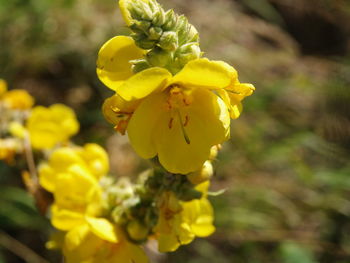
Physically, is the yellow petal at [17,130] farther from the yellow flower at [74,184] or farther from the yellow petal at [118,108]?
the yellow petal at [118,108]

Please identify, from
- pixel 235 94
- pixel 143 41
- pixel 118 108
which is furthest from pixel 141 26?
pixel 235 94

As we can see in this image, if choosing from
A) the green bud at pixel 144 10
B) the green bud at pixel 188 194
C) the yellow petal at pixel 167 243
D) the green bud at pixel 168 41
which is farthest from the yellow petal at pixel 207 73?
the yellow petal at pixel 167 243

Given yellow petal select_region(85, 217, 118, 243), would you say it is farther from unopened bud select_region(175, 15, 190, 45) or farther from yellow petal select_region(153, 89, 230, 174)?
unopened bud select_region(175, 15, 190, 45)

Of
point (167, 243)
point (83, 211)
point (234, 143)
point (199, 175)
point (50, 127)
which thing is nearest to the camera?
point (199, 175)

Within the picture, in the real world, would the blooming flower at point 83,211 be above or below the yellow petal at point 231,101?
below

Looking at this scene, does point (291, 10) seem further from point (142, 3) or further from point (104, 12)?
point (142, 3)

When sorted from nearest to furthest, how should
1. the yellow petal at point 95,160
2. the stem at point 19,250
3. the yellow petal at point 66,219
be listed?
the yellow petal at point 66,219 < the yellow petal at point 95,160 < the stem at point 19,250

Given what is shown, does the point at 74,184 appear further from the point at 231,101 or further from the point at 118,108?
the point at 231,101
